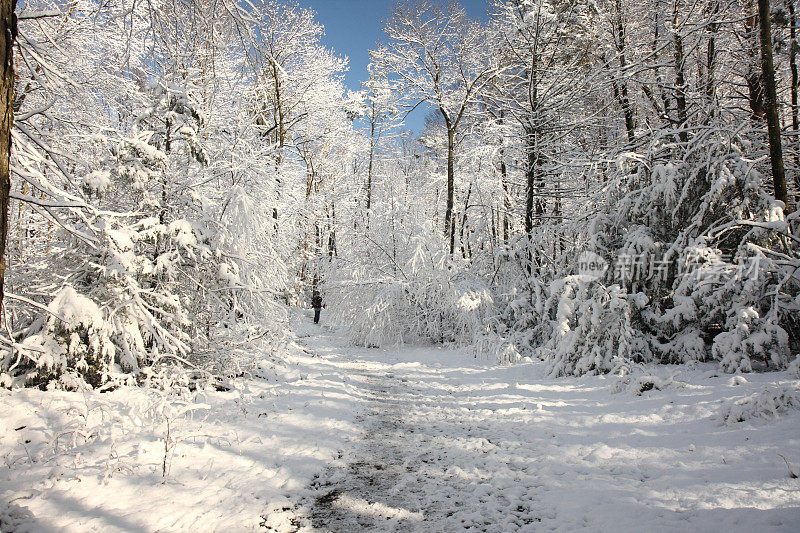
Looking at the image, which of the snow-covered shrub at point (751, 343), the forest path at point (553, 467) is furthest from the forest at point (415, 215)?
the forest path at point (553, 467)

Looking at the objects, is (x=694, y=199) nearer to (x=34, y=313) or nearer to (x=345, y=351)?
(x=345, y=351)

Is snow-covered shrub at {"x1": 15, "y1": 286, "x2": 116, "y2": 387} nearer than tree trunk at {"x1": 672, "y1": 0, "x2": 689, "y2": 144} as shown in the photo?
Yes

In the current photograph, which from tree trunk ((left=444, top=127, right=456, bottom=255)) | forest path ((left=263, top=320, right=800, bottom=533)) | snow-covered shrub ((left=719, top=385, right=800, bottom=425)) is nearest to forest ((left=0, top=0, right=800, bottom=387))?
tree trunk ((left=444, top=127, right=456, bottom=255))

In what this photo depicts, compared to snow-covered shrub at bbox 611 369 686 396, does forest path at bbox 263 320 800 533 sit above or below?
below

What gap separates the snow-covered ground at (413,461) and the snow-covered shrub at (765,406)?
0.05 feet

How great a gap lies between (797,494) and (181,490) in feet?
16.4

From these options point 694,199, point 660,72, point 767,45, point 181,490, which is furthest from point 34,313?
point 660,72

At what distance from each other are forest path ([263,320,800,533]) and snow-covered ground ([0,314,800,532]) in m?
0.02

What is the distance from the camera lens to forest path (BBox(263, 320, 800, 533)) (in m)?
3.11

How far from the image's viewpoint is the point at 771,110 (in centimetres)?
611

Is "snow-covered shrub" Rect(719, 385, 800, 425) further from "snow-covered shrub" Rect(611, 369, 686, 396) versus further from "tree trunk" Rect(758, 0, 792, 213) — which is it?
"tree trunk" Rect(758, 0, 792, 213)

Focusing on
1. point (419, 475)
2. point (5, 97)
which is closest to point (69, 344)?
point (5, 97)

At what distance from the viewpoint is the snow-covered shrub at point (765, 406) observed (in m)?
4.09

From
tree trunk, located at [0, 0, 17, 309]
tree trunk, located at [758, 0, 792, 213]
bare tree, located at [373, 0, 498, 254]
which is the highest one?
bare tree, located at [373, 0, 498, 254]
